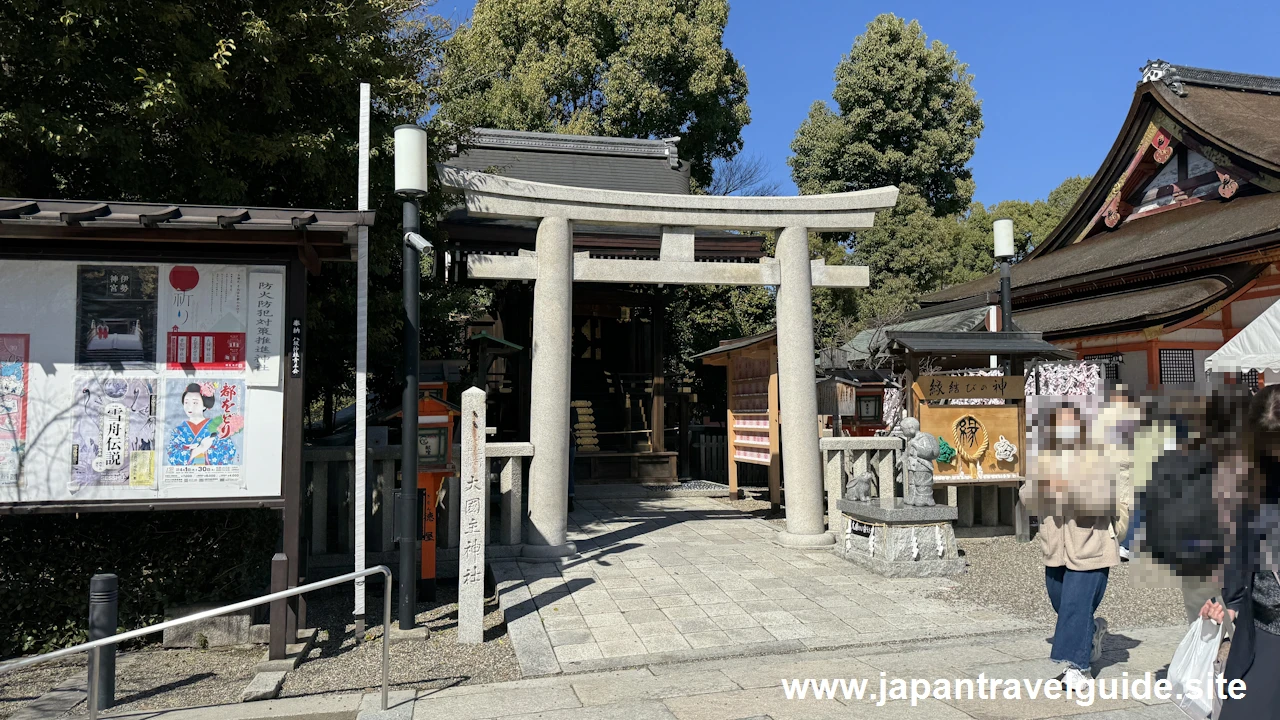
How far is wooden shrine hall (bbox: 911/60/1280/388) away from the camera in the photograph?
36.1 feet

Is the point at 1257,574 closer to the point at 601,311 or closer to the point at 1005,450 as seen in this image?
the point at 1005,450

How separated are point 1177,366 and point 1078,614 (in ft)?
30.3

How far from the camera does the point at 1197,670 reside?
3104 mm

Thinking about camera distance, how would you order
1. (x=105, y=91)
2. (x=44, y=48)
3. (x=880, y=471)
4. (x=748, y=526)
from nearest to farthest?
(x=44, y=48)
(x=105, y=91)
(x=880, y=471)
(x=748, y=526)

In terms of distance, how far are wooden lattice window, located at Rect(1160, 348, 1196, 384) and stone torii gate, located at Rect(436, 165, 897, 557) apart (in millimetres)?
5797

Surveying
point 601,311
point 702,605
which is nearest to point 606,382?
point 601,311

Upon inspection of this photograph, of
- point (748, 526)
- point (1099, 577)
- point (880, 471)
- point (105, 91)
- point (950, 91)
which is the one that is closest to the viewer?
point (1099, 577)

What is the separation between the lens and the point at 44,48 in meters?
5.98

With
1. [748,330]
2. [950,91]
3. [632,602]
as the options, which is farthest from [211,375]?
[950,91]

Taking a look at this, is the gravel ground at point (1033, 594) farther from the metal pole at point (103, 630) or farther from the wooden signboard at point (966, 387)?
the metal pole at point (103, 630)

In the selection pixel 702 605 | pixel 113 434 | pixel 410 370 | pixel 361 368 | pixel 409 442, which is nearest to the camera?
pixel 113 434

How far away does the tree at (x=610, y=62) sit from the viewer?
69.2ft

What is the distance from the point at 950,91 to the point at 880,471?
1872 cm

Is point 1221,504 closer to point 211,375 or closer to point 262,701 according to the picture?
point 262,701
